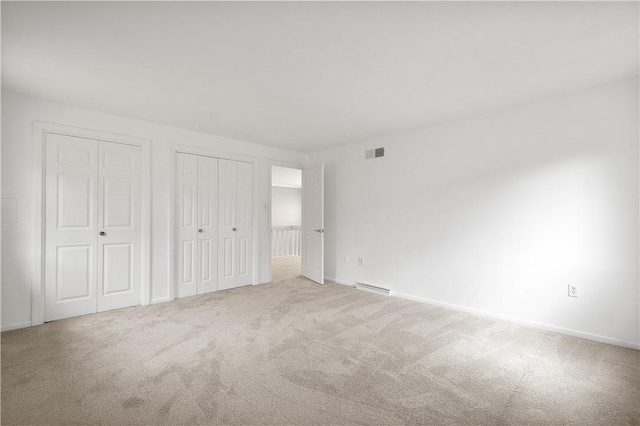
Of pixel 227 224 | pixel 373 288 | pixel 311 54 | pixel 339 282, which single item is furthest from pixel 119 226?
pixel 373 288

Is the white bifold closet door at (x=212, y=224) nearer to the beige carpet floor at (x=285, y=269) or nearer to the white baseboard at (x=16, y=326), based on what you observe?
the beige carpet floor at (x=285, y=269)

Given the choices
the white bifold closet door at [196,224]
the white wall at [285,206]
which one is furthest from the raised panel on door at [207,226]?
the white wall at [285,206]

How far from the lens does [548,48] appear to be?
82.3 inches

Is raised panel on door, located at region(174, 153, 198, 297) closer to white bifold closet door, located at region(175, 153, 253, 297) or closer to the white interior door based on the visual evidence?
white bifold closet door, located at region(175, 153, 253, 297)

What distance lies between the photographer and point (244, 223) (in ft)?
15.5

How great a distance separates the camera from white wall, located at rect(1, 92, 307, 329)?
289cm

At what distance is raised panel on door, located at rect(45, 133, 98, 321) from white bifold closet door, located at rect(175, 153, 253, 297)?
0.94 m

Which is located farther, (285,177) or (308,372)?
(285,177)

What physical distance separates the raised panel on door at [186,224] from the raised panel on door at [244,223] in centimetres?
67

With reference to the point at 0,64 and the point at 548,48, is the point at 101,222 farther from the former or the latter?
the point at 548,48

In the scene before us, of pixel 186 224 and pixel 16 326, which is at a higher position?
pixel 186 224

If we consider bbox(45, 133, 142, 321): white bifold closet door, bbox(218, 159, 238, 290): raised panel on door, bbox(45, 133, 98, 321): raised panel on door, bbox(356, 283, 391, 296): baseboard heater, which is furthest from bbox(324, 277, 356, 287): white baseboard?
bbox(45, 133, 98, 321): raised panel on door

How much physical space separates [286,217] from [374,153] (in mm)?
4933

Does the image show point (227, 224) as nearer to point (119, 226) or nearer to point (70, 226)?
point (119, 226)
